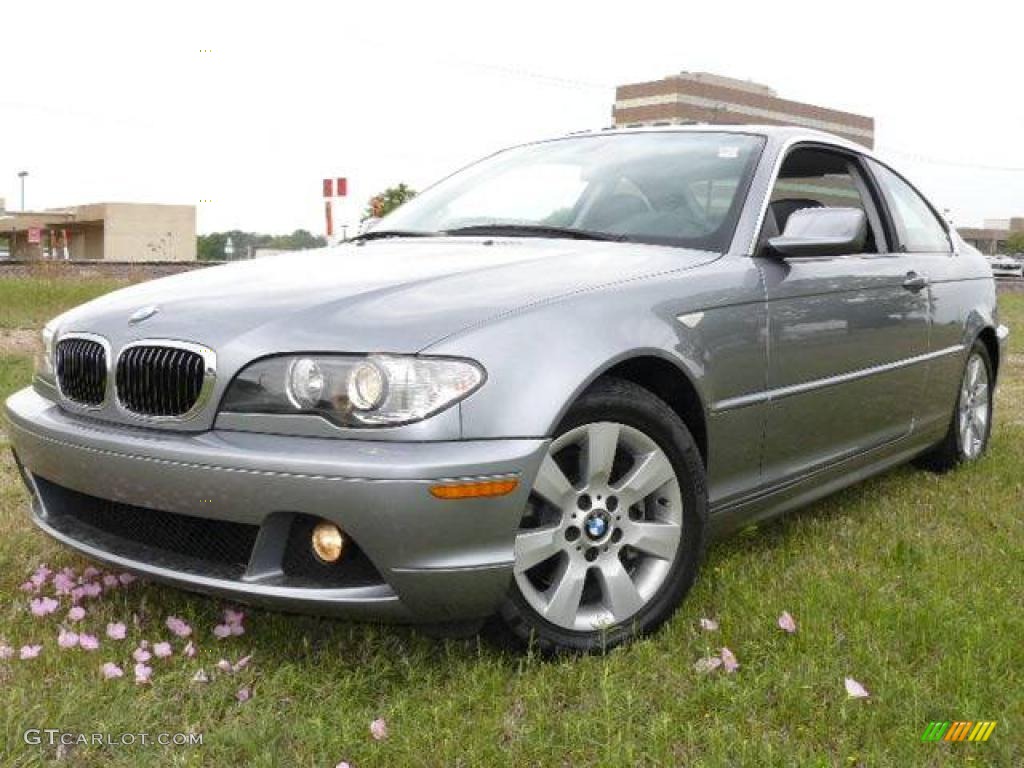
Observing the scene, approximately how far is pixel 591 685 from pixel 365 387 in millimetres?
866

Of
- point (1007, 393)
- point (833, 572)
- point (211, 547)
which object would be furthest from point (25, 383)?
point (1007, 393)

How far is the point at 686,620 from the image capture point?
300cm

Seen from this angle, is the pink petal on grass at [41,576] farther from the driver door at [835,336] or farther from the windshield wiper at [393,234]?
the driver door at [835,336]

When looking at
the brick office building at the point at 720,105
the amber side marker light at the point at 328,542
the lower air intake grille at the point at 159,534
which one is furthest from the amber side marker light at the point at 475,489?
the brick office building at the point at 720,105

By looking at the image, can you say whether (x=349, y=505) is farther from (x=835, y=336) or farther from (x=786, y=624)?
(x=835, y=336)

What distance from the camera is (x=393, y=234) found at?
155 inches

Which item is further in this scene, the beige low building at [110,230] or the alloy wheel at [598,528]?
the beige low building at [110,230]

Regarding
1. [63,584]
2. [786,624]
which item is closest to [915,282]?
[786,624]

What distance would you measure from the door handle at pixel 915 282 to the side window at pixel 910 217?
161 mm

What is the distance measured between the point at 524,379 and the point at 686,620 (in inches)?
36.7

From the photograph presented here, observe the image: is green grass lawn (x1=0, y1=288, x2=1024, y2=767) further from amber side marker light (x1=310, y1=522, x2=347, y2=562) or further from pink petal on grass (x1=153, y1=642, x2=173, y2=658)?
amber side marker light (x1=310, y1=522, x2=347, y2=562)

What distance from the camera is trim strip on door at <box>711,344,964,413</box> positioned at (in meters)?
3.14

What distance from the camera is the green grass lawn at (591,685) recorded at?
2.29 metres

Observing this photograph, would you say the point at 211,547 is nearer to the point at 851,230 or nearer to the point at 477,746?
the point at 477,746
